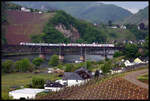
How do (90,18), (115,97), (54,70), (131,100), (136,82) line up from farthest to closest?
(90,18) < (54,70) < (136,82) < (115,97) < (131,100)

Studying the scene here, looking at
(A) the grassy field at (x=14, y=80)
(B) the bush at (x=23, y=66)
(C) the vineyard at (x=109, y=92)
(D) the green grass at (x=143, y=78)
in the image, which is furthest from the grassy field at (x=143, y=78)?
(B) the bush at (x=23, y=66)

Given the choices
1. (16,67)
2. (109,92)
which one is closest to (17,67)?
(16,67)

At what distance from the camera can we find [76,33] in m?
59.4

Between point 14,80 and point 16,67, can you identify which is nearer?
point 14,80

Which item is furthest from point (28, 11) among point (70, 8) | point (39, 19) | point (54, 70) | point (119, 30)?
point (70, 8)

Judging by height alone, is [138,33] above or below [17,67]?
below

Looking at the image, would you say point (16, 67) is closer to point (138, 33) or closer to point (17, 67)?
point (17, 67)

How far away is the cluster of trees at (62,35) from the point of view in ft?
164

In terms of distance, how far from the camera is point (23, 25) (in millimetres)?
54375

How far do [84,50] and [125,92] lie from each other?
27.8 m

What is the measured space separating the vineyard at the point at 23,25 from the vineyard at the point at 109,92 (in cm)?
3761

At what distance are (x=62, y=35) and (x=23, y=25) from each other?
19.9ft

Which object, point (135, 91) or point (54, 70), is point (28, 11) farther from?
point (135, 91)

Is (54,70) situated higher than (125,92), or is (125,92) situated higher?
(125,92)
